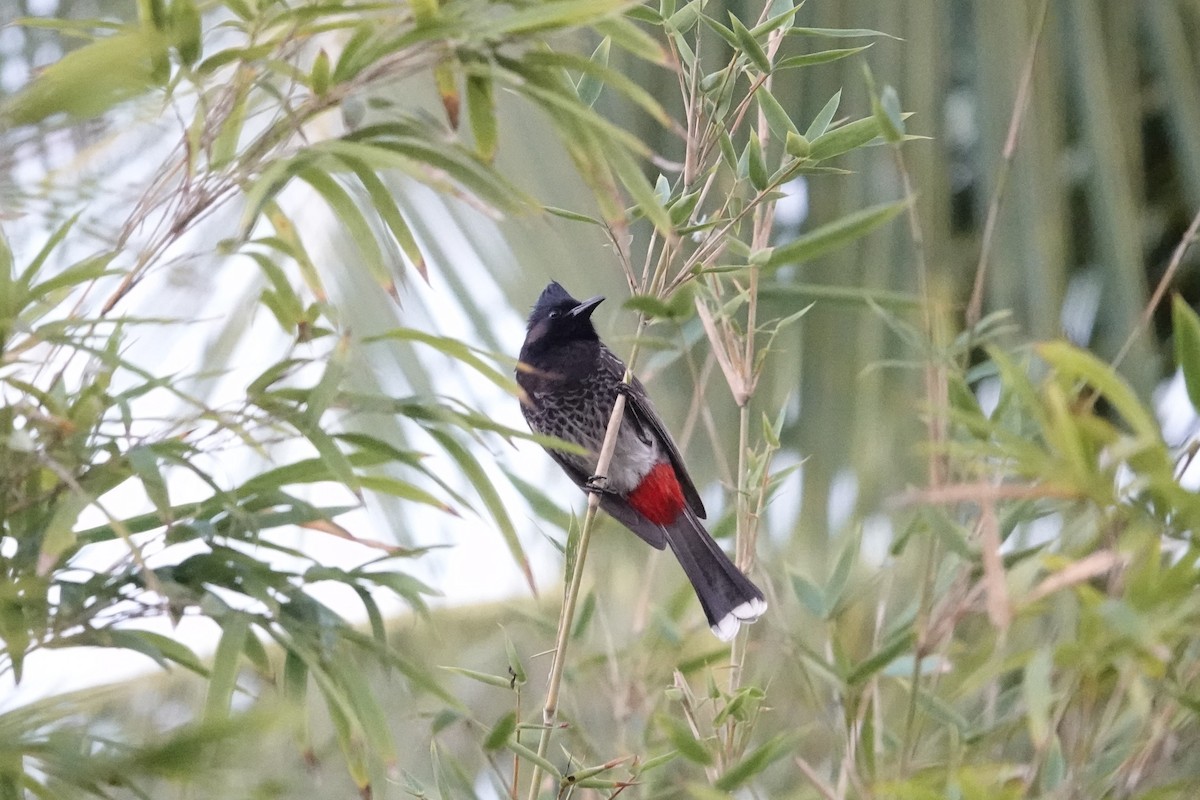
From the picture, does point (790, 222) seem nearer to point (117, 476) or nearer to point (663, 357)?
point (663, 357)

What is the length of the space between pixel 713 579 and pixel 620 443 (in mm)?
438

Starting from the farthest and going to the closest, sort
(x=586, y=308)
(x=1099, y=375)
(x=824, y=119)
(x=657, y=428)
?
(x=657, y=428) < (x=586, y=308) < (x=824, y=119) < (x=1099, y=375)

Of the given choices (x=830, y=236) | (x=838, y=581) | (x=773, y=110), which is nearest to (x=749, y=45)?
(x=773, y=110)

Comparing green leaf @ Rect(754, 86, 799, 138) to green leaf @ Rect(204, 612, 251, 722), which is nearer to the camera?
green leaf @ Rect(204, 612, 251, 722)

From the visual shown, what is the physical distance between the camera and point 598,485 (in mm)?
1788

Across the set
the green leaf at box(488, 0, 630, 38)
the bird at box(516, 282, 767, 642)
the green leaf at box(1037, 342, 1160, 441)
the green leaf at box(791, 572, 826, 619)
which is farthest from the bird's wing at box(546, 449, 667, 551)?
the green leaf at box(1037, 342, 1160, 441)

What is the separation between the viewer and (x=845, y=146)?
1227mm

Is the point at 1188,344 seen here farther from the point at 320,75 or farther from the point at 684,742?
the point at 320,75

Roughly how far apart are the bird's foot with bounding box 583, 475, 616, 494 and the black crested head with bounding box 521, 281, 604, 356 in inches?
12.9

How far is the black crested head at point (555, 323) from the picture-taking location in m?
2.32

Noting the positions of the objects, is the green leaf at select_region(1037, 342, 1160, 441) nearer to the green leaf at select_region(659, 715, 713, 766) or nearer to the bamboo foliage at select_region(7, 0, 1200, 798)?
the bamboo foliage at select_region(7, 0, 1200, 798)

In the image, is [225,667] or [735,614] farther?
[735,614]

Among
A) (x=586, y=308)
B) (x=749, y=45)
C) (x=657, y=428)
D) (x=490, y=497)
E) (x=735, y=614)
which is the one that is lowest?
(x=735, y=614)

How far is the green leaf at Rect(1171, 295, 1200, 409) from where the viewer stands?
919 millimetres
